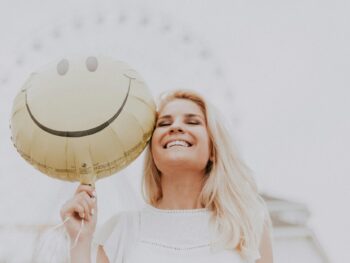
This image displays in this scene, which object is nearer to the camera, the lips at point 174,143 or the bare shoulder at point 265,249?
the lips at point 174,143

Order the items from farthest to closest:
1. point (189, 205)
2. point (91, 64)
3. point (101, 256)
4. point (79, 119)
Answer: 1. point (189, 205)
2. point (101, 256)
3. point (91, 64)
4. point (79, 119)

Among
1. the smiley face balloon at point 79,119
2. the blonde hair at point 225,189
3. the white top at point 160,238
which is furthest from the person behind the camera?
the blonde hair at point 225,189

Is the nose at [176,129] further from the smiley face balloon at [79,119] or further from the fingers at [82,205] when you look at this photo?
the fingers at [82,205]

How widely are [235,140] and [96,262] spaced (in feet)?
2.41

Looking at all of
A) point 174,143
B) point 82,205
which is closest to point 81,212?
point 82,205

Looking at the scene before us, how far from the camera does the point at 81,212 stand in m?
1.67

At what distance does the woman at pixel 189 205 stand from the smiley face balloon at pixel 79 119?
0.36ft

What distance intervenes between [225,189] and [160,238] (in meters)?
0.33

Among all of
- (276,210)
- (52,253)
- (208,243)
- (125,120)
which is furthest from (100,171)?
(276,210)

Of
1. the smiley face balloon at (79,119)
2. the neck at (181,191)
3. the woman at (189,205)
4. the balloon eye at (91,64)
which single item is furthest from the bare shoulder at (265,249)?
the balloon eye at (91,64)

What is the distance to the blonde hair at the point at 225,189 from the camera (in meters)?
1.93

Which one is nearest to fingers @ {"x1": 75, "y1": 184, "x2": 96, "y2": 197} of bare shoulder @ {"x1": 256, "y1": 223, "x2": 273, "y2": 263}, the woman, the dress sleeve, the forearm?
the woman

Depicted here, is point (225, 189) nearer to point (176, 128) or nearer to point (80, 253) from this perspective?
point (176, 128)

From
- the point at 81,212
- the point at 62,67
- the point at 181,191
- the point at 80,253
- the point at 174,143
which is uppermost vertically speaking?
the point at 62,67
